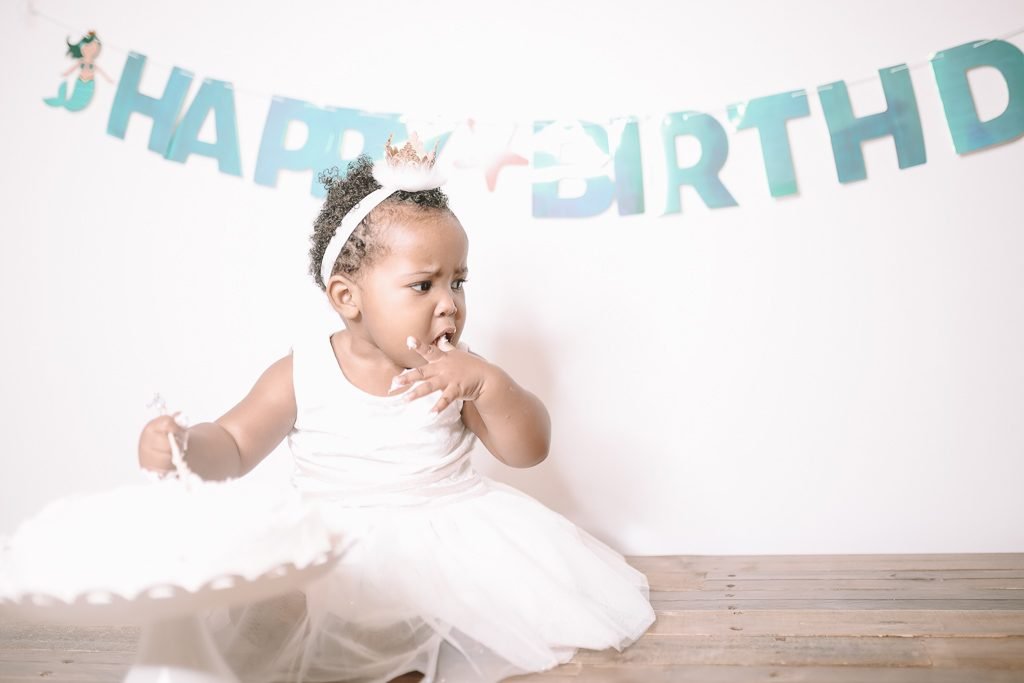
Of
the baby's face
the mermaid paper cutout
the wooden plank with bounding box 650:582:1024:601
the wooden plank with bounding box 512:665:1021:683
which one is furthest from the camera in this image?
the mermaid paper cutout

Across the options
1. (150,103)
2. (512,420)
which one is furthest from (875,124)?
(150,103)

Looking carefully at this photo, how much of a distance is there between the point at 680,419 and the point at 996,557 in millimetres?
612

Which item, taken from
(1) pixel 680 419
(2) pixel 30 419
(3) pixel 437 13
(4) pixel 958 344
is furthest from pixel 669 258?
(2) pixel 30 419

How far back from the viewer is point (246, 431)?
1.48 meters

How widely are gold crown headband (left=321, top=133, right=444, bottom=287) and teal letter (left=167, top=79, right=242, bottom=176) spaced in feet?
2.22

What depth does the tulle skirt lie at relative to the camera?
4.23 feet

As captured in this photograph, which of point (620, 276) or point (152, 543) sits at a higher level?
point (620, 276)

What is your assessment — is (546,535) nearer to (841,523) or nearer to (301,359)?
(301,359)

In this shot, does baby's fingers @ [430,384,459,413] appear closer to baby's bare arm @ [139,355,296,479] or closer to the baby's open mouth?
the baby's open mouth

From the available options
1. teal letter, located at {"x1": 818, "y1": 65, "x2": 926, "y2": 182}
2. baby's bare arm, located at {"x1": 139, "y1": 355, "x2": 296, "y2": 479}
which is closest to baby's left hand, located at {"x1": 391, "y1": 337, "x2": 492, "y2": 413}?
baby's bare arm, located at {"x1": 139, "y1": 355, "x2": 296, "y2": 479}

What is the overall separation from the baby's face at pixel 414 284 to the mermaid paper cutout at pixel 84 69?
41.6 inches

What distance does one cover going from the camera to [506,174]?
2.02m

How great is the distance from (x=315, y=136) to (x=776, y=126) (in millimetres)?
912

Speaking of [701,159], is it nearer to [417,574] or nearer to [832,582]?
[832,582]
